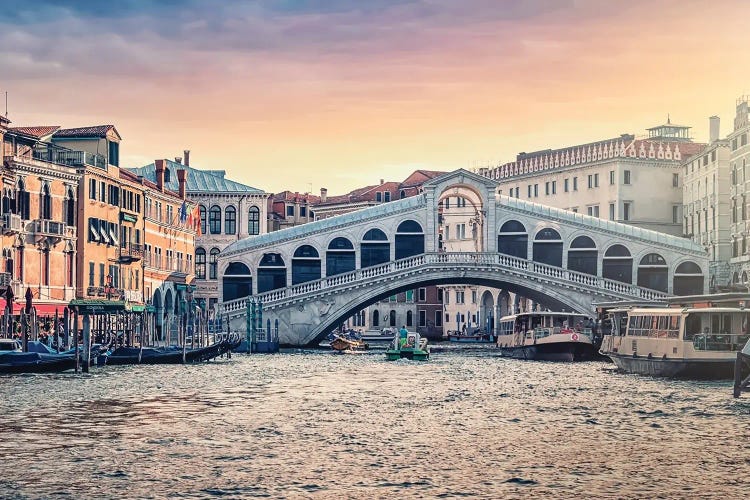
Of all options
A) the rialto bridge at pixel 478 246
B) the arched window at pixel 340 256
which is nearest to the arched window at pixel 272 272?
the rialto bridge at pixel 478 246

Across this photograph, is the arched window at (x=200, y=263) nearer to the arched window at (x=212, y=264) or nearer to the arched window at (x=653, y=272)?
the arched window at (x=212, y=264)

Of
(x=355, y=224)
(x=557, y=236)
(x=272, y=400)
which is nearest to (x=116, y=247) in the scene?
(x=355, y=224)

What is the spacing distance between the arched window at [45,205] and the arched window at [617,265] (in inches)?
1108

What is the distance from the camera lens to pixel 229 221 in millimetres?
80875

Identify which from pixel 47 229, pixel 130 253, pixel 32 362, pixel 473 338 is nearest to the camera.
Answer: pixel 32 362

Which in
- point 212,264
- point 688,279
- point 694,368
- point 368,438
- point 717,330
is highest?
point 212,264

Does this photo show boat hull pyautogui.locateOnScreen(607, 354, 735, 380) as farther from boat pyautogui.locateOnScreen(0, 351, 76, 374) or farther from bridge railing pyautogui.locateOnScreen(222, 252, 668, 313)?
bridge railing pyautogui.locateOnScreen(222, 252, 668, 313)

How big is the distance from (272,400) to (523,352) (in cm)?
2408

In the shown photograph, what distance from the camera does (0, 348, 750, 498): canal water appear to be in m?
19.3

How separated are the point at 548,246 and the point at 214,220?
23087 mm

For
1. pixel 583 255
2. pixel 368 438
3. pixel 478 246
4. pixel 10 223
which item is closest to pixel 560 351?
pixel 583 255

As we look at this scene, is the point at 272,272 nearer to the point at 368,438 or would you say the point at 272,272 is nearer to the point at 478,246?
the point at 478,246

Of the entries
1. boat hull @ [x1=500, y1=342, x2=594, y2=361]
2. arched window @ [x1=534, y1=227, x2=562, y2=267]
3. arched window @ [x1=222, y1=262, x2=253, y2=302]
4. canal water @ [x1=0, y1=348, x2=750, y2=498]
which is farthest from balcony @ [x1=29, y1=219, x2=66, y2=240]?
arched window @ [x1=534, y1=227, x2=562, y2=267]

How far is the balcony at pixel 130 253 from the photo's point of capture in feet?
187
